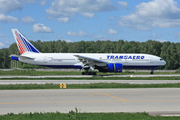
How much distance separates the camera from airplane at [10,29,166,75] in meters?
38.0

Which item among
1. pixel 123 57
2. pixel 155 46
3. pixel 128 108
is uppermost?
pixel 155 46

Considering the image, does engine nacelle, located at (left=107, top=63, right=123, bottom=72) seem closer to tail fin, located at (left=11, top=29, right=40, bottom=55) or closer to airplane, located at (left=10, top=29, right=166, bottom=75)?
airplane, located at (left=10, top=29, right=166, bottom=75)

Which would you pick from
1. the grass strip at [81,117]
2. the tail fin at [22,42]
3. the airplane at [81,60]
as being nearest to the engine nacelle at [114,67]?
the airplane at [81,60]

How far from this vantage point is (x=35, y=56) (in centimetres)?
3953

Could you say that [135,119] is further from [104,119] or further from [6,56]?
[6,56]

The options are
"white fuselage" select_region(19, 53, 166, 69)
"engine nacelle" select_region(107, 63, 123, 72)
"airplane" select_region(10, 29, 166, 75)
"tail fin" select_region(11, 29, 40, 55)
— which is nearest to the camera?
"engine nacelle" select_region(107, 63, 123, 72)

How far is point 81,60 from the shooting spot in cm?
3844

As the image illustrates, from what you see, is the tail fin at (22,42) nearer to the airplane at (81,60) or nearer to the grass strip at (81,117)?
the airplane at (81,60)

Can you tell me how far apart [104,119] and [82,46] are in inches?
4573

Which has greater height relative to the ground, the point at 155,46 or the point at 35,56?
the point at 155,46

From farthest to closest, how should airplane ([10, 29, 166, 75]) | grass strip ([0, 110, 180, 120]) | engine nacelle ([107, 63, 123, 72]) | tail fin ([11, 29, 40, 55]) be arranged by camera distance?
tail fin ([11, 29, 40, 55]) → airplane ([10, 29, 166, 75]) → engine nacelle ([107, 63, 123, 72]) → grass strip ([0, 110, 180, 120])

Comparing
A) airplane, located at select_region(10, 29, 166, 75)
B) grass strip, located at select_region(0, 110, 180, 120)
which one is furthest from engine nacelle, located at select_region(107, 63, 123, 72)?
grass strip, located at select_region(0, 110, 180, 120)

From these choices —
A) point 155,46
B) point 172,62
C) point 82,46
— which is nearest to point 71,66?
point 172,62

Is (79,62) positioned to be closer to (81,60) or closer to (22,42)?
(81,60)
